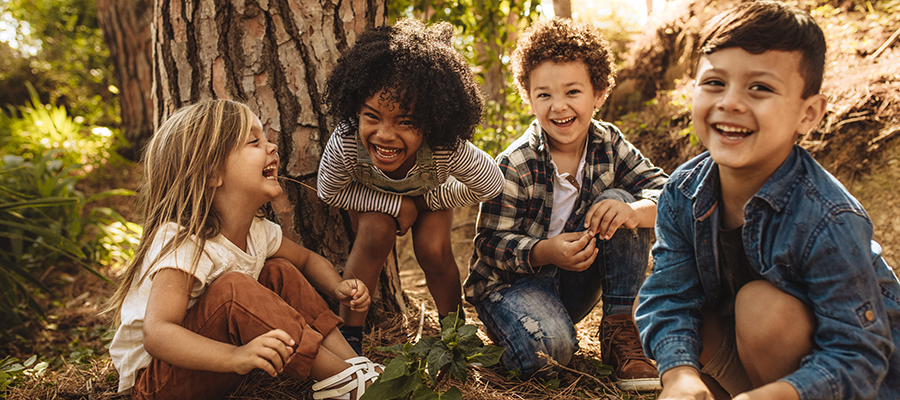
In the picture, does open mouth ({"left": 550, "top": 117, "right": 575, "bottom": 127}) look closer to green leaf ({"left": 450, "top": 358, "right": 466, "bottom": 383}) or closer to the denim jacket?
the denim jacket

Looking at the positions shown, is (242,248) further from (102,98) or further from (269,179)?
(102,98)

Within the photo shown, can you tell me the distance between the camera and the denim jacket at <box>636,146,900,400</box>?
1126mm

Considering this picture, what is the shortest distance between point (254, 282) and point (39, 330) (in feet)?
7.19

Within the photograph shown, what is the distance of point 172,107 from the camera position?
2.28 m

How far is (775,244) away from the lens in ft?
4.09

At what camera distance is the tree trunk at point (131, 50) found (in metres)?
5.05

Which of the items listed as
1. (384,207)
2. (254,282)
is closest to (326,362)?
(254,282)

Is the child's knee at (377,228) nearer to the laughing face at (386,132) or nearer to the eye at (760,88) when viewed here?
the laughing face at (386,132)

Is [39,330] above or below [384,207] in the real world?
below

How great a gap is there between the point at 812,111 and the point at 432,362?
3.69 feet

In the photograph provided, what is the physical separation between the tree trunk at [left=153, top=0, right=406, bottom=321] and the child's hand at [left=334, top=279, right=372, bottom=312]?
1.46ft

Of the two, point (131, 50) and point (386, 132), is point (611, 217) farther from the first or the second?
point (131, 50)

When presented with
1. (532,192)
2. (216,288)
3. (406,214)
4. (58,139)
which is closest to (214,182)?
(216,288)

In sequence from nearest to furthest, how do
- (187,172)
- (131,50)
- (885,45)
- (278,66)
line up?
(187,172)
(278,66)
(885,45)
(131,50)
